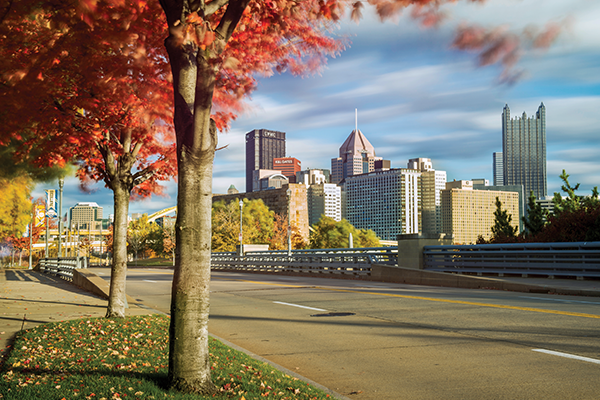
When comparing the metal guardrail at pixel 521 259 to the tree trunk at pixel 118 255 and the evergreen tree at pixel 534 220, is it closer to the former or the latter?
the evergreen tree at pixel 534 220

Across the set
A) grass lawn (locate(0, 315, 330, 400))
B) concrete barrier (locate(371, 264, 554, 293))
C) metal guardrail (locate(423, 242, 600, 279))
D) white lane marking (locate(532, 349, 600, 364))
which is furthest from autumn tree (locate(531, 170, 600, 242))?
grass lawn (locate(0, 315, 330, 400))

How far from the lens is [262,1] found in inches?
284

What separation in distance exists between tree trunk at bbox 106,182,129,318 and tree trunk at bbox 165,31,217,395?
23.1 feet

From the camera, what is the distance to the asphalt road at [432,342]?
240 inches

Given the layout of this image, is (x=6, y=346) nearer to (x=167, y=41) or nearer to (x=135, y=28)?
(x=135, y=28)

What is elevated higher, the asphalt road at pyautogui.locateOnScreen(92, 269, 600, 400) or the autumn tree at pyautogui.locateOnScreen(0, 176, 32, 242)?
the autumn tree at pyautogui.locateOnScreen(0, 176, 32, 242)

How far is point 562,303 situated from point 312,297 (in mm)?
6672

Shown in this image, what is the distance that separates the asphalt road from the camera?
6090 millimetres

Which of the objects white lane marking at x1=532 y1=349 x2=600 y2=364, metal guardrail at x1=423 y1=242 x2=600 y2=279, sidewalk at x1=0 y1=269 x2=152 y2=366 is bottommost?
sidewalk at x1=0 y1=269 x2=152 y2=366

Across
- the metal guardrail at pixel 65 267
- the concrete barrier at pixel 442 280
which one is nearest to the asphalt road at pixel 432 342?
the concrete barrier at pixel 442 280

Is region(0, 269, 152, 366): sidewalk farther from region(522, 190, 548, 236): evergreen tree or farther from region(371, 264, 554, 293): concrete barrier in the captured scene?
region(522, 190, 548, 236): evergreen tree

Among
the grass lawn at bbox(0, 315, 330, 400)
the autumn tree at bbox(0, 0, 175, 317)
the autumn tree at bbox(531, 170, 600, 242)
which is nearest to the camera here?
the grass lawn at bbox(0, 315, 330, 400)

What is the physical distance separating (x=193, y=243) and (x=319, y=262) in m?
25.9

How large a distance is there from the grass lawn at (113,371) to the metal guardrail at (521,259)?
14.8 m
